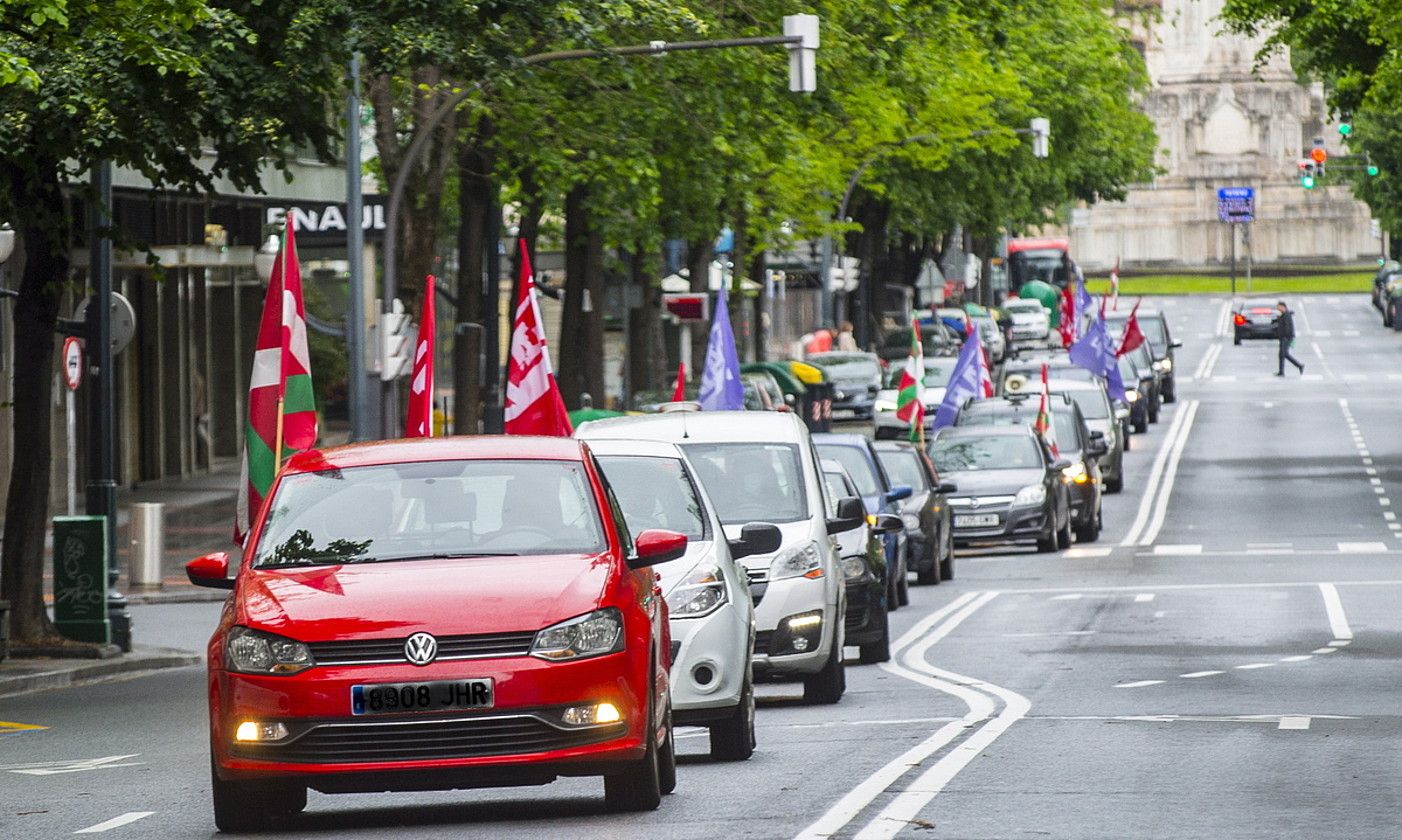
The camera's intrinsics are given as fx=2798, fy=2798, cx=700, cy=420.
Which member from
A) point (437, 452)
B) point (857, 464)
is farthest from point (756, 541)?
point (857, 464)

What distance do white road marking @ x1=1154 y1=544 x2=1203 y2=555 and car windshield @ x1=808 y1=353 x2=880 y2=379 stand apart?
2728 cm

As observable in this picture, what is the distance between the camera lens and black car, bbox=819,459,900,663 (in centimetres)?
1812

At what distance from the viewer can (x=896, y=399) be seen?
172 ft

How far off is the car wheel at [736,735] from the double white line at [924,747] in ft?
2.41

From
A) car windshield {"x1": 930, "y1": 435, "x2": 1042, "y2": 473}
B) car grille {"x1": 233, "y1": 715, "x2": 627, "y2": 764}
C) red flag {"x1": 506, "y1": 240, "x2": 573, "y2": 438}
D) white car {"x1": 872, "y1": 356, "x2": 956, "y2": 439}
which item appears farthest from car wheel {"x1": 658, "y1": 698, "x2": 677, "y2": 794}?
white car {"x1": 872, "y1": 356, "x2": 956, "y2": 439}

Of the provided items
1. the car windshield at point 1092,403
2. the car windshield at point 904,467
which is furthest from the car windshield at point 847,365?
the car windshield at point 904,467

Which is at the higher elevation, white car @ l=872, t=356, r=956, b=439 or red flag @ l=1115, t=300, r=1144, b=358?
red flag @ l=1115, t=300, r=1144, b=358

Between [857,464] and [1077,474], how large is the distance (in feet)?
31.7

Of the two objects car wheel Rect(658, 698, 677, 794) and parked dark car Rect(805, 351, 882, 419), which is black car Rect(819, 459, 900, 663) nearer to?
car wheel Rect(658, 698, 677, 794)

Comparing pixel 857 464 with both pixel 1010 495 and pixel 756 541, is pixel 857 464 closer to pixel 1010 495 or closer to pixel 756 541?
pixel 1010 495

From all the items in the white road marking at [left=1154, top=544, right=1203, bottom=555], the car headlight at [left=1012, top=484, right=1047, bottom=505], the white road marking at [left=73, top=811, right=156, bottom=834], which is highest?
the white road marking at [left=73, top=811, right=156, bottom=834]

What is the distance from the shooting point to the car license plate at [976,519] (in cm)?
3241

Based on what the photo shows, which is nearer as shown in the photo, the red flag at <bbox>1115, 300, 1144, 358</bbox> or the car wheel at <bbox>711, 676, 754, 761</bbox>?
the car wheel at <bbox>711, 676, 754, 761</bbox>

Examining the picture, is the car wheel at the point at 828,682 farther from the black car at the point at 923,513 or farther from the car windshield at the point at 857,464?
the black car at the point at 923,513
